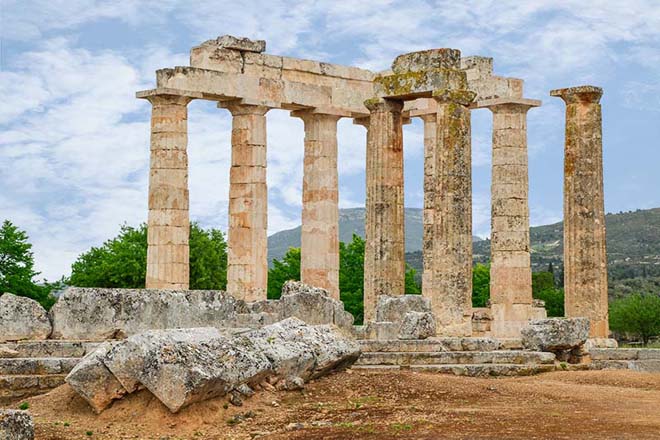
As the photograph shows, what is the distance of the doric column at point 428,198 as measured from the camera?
150 ft

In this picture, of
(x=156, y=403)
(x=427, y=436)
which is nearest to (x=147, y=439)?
(x=156, y=403)

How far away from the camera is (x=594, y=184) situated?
37188 mm

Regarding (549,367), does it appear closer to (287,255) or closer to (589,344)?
(589,344)

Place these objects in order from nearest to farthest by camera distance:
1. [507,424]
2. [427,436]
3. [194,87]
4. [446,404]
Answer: [427,436]
[507,424]
[446,404]
[194,87]

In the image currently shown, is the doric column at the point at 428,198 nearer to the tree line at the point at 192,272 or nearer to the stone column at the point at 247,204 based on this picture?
the stone column at the point at 247,204

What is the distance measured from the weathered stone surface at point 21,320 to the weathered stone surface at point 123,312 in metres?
0.24

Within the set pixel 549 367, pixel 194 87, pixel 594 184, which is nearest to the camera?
pixel 549 367

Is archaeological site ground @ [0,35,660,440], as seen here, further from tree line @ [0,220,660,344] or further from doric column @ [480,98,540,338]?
tree line @ [0,220,660,344]

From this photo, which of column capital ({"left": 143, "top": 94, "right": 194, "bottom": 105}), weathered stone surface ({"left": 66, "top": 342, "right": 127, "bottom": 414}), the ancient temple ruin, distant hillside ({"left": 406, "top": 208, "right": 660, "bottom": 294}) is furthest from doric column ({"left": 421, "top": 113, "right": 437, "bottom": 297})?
distant hillside ({"left": 406, "top": 208, "right": 660, "bottom": 294})

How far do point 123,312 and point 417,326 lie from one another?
27.7 feet

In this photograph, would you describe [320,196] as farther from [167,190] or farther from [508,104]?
[508,104]

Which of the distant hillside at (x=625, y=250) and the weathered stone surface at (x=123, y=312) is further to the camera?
the distant hillside at (x=625, y=250)

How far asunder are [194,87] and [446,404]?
2253 centimetres

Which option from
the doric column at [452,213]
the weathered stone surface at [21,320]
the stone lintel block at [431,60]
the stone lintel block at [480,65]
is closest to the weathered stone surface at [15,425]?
the weathered stone surface at [21,320]
